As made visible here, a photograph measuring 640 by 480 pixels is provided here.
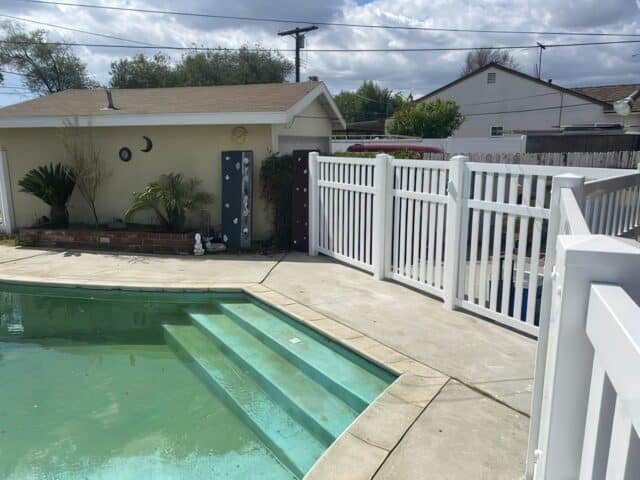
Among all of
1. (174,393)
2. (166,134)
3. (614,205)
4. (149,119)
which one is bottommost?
(174,393)

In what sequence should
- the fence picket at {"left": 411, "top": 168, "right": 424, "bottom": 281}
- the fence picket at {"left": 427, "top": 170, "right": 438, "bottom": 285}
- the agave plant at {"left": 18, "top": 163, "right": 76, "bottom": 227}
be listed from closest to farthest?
the fence picket at {"left": 427, "top": 170, "right": 438, "bottom": 285}
the fence picket at {"left": 411, "top": 168, "right": 424, "bottom": 281}
the agave plant at {"left": 18, "top": 163, "right": 76, "bottom": 227}

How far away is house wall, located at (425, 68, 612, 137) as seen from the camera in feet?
94.3

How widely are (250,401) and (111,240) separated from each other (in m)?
6.18

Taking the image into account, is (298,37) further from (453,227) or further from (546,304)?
(546,304)

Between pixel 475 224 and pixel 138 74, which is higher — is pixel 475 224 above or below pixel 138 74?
below

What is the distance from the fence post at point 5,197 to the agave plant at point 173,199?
3314 mm

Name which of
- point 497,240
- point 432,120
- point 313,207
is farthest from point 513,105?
point 497,240

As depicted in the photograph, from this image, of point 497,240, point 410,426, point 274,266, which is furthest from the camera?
point 274,266

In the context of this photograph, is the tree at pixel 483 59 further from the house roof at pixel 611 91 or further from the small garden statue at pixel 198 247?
the small garden statue at pixel 198 247

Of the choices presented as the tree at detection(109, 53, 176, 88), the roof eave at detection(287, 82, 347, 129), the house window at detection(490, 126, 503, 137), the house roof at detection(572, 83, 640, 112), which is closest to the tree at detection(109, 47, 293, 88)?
the tree at detection(109, 53, 176, 88)

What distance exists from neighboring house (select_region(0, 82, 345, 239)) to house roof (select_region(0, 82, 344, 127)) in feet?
0.06

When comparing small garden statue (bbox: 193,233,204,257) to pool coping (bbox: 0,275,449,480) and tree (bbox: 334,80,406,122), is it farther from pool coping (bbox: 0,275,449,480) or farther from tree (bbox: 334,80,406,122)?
tree (bbox: 334,80,406,122)

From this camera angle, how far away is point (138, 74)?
1384 inches

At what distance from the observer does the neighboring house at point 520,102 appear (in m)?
28.5
